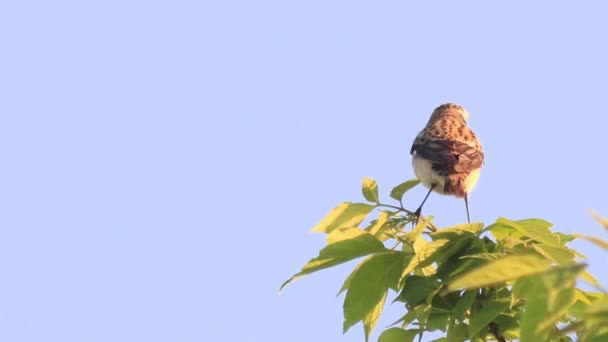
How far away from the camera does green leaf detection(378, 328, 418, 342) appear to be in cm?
414

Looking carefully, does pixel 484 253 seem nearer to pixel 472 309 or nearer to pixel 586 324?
pixel 472 309

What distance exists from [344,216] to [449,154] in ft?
23.2

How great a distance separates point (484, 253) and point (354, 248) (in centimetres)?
54

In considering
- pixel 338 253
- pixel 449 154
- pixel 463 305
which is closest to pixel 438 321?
pixel 463 305

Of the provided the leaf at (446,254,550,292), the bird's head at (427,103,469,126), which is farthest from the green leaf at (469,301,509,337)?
the bird's head at (427,103,469,126)

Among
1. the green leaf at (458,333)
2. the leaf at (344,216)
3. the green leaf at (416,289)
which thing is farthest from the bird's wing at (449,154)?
the green leaf at (458,333)

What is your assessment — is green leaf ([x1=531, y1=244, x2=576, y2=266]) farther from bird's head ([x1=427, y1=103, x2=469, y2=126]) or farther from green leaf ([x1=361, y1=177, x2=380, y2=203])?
bird's head ([x1=427, y1=103, x2=469, y2=126])

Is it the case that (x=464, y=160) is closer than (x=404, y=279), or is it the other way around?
(x=404, y=279)

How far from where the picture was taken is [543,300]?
2.01m

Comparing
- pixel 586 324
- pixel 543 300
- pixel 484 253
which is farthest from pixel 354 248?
pixel 586 324

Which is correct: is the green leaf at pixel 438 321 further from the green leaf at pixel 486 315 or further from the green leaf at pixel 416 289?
the green leaf at pixel 486 315

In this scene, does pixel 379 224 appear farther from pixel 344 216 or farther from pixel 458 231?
pixel 458 231

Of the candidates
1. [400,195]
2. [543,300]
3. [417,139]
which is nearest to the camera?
[543,300]

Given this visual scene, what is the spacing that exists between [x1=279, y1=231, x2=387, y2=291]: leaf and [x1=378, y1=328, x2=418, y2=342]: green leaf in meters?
0.45
